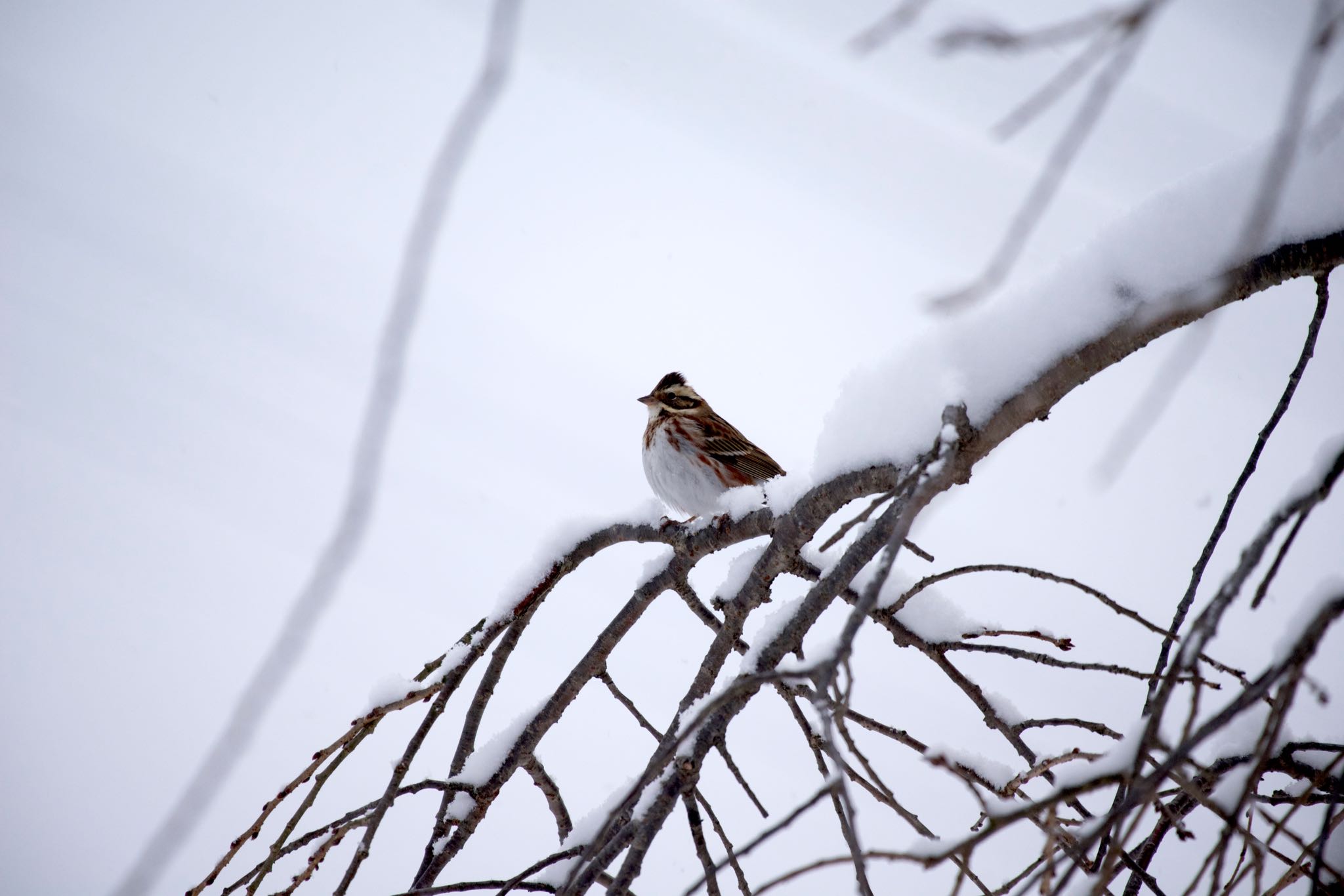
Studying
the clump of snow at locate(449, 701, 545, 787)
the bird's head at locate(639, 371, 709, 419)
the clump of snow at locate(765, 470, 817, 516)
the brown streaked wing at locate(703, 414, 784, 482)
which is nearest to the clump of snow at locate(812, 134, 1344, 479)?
the clump of snow at locate(765, 470, 817, 516)

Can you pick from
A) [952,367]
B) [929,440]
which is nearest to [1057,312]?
→ [952,367]

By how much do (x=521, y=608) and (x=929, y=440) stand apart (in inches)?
43.8

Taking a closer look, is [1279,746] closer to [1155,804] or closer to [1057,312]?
[1155,804]

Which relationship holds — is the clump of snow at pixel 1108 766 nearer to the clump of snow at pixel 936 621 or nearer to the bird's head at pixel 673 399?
the clump of snow at pixel 936 621

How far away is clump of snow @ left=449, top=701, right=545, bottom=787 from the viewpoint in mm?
2070

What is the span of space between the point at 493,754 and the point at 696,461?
244 centimetres

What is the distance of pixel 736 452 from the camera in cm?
452

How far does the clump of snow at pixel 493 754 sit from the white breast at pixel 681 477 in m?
2.25

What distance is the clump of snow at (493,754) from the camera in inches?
81.5

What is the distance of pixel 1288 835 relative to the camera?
124cm

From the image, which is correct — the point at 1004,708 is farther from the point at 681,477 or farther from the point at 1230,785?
the point at 681,477

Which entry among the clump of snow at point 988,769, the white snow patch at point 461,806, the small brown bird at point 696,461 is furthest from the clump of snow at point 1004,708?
the small brown bird at point 696,461

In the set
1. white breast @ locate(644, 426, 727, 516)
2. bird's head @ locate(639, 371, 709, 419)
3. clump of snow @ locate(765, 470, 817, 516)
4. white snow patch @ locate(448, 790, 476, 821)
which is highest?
bird's head @ locate(639, 371, 709, 419)

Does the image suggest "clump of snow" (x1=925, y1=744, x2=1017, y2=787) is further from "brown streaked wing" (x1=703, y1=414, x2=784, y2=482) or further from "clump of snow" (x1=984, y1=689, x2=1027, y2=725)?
"brown streaked wing" (x1=703, y1=414, x2=784, y2=482)
